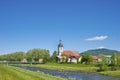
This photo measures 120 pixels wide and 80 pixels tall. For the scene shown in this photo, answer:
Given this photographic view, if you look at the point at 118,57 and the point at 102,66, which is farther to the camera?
the point at 118,57

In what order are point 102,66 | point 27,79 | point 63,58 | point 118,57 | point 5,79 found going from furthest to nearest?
1. point 63,58
2. point 118,57
3. point 102,66
4. point 27,79
5. point 5,79

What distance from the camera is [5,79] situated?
1540 inches

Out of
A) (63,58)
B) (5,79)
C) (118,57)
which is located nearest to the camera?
(5,79)

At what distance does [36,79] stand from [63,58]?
153m

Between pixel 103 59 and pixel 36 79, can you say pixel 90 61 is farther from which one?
pixel 36 79

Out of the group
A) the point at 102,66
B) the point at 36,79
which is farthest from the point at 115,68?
the point at 36,79

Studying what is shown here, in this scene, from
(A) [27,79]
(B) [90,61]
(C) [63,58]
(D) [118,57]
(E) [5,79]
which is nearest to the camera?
(E) [5,79]

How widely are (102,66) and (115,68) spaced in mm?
5655

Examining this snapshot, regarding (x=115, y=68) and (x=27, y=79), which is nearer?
(x=27, y=79)

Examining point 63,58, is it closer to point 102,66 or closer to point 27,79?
point 102,66

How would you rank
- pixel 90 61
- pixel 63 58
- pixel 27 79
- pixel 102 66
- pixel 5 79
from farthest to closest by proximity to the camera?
pixel 63 58 → pixel 90 61 → pixel 102 66 → pixel 27 79 → pixel 5 79

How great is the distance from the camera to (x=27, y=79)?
4397 centimetres

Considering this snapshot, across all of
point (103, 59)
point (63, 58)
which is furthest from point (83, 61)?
point (103, 59)

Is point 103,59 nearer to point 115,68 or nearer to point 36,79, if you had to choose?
point 115,68
